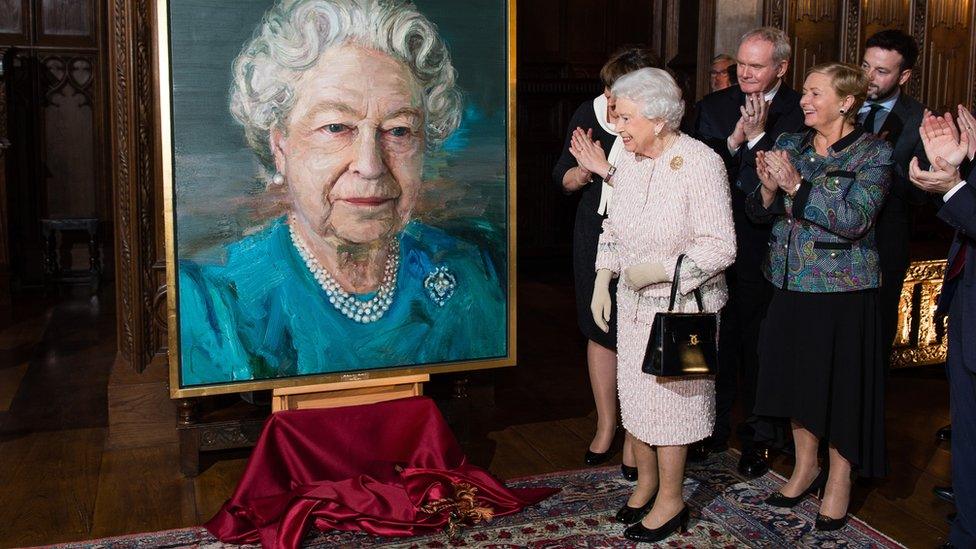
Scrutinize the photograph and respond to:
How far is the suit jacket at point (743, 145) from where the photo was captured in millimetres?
4277

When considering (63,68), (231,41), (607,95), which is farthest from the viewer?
(63,68)

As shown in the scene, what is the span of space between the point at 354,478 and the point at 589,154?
1.55 metres

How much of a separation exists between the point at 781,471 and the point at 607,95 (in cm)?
177

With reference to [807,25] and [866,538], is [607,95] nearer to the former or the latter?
[866,538]

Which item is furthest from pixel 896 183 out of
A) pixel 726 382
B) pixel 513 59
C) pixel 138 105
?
pixel 138 105

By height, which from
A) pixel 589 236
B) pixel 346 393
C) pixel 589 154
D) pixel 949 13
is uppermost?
pixel 949 13

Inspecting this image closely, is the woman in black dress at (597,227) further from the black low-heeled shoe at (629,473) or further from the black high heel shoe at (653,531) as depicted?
the black high heel shoe at (653,531)

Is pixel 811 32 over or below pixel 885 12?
below

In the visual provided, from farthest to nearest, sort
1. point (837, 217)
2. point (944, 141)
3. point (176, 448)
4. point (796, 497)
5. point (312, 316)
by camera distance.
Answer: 1. point (176, 448)
2. point (312, 316)
3. point (796, 497)
4. point (837, 217)
5. point (944, 141)

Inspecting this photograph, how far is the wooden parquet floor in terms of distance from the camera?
3.91m

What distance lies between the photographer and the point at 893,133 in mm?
4273

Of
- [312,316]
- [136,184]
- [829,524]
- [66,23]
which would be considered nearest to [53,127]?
[66,23]

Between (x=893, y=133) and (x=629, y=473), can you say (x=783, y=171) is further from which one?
(x=629, y=473)

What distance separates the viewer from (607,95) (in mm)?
4254
